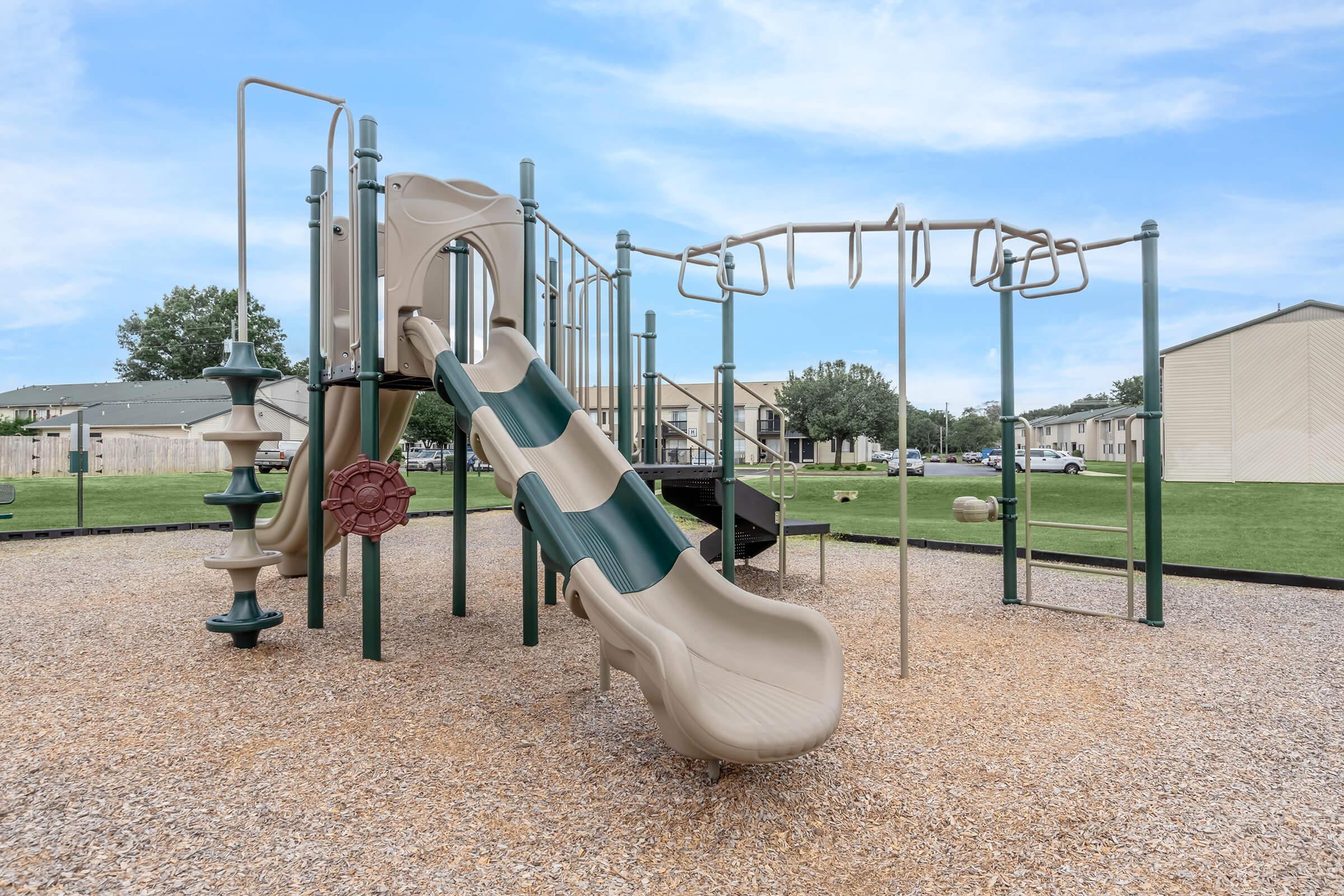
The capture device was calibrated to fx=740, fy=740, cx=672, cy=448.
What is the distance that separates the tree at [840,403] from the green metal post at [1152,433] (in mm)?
33845

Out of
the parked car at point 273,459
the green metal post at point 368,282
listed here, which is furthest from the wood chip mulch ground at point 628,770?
the parked car at point 273,459

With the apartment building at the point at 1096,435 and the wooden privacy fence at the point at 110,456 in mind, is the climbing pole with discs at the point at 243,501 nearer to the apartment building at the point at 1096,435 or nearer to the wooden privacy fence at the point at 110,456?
the wooden privacy fence at the point at 110,456

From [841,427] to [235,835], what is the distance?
39215mm

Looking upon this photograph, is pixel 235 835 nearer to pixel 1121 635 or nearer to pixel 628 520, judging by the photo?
pixel 628 520

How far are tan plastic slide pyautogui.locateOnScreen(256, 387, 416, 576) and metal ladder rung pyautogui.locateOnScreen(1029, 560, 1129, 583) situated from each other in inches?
221

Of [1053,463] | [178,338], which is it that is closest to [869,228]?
[1053,463]

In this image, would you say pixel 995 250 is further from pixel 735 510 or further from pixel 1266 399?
pixel 1266 399

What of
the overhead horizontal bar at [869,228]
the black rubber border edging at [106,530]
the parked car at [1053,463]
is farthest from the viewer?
the parked car at [1053,463]

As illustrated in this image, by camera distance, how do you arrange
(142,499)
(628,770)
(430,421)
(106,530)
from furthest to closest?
(430,421)
(142,499)
(106,530)
(628,770)


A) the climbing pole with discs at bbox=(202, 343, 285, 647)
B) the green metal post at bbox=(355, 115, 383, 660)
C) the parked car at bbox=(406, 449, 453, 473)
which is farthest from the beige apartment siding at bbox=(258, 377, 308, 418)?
the green metal post at bbox=(355, 115, 383, 660)

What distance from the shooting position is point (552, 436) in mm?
4781

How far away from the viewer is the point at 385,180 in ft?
16.2

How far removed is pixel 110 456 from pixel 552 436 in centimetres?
2817

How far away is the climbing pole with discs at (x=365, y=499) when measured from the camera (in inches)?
184
